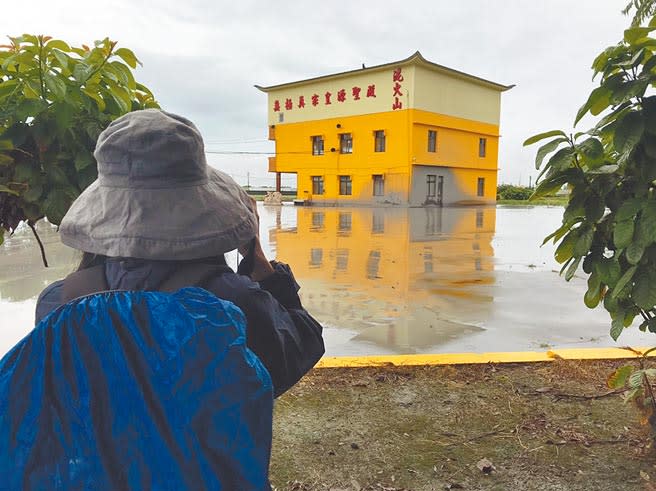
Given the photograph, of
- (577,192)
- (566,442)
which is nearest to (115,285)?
(577,192)

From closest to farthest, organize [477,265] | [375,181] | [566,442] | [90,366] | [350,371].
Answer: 1. [90,366]
2. [566,442]
3. [350,371]
4. [477,265]
5. [375,181]

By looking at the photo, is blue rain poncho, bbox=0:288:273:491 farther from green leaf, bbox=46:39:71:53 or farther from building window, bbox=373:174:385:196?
building window, bbox=373:174:385:196

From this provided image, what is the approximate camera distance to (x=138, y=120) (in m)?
1.01

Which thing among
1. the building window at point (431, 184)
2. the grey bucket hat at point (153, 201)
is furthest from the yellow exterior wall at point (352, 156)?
the grey bucket hat at point (153, 201)

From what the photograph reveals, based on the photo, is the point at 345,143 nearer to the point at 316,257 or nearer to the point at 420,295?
the point at 316,257

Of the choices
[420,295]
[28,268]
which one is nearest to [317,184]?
[28,268]

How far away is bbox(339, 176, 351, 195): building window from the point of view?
96.8 feet

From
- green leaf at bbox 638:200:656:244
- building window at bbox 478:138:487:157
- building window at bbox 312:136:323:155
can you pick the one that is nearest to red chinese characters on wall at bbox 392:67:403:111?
building window at bbox 312:136:323:155

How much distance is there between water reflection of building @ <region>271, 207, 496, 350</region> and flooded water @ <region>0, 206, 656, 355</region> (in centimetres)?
1

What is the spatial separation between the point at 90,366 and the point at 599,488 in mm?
2091

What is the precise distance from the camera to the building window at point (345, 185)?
29513 mm

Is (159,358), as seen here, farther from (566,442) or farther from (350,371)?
(350,371)

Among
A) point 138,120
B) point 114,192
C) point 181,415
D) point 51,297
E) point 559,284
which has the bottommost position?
point 559,284

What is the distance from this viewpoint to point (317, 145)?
3025cm
